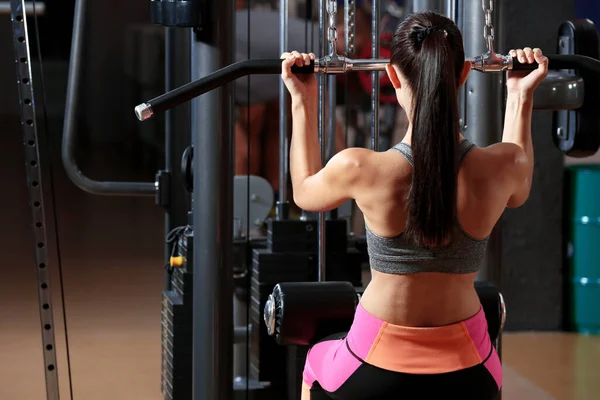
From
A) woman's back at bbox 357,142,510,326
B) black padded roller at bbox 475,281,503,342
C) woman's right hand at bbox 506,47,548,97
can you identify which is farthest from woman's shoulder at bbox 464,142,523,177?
black padded roller at bbox 475,281,503,342

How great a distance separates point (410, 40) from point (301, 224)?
147cm

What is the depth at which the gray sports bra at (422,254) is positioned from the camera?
1875 millimetres

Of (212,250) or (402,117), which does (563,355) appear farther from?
(212,250)

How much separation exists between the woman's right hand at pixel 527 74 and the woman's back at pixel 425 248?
0.24m

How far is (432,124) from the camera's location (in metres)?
1.80

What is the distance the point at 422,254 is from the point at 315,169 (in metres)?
0.31

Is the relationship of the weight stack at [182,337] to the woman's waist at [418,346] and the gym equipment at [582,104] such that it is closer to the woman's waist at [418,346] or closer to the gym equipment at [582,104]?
the gym equipment at [582,104]

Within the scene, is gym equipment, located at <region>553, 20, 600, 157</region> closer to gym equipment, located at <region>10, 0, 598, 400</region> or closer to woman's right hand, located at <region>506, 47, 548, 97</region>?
gym equipment, located at <region>10, 0, 598, 400</region>

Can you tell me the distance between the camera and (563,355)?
5.13 m

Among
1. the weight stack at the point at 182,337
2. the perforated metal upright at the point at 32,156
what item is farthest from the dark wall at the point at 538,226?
the perforated metal upright at the point at 32,156

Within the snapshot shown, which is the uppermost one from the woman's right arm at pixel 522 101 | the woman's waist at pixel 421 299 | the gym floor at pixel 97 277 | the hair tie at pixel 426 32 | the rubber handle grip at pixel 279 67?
the hair tie at pixel 426 32

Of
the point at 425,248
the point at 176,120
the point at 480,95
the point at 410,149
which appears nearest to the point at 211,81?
the point at 410,149

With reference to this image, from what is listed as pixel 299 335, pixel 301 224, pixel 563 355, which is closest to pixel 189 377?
pixel 301 224

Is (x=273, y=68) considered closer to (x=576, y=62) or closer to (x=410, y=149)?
(x=410, y=149)
